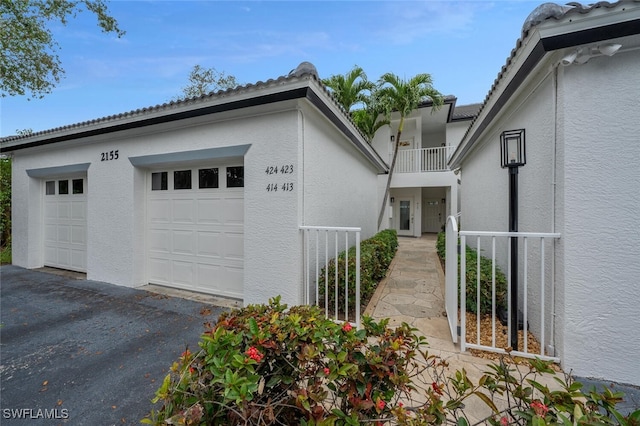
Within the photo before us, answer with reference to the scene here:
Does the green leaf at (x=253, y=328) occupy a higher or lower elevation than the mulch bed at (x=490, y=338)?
higher

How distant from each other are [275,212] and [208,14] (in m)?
5.35

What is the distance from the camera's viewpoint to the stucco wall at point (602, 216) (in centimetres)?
268

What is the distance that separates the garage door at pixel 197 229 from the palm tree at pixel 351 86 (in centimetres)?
889

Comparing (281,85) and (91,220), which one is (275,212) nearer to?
(281,85)

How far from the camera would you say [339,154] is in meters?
6.48

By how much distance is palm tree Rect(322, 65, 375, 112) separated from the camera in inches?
487

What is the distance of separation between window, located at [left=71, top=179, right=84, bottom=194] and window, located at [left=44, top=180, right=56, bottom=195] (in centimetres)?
99

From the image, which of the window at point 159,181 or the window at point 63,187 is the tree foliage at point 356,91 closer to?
the window at point 159,181

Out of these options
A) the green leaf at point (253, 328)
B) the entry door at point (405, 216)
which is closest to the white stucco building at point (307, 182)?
the green leaf at point (253, 328)

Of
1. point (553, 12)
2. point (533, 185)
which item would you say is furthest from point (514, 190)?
point (553, 12)

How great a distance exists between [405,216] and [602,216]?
1372cm

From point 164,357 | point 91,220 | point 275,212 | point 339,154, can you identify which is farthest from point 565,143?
point 91,220

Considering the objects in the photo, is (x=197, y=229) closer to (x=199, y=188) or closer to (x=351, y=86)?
(x=199, y=188)

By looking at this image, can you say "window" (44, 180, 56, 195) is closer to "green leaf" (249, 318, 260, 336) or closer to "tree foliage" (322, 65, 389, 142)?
"green leaf" (249, 318, 260, 336)
